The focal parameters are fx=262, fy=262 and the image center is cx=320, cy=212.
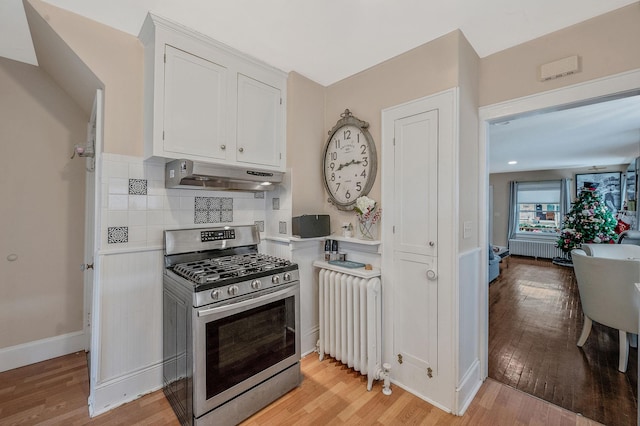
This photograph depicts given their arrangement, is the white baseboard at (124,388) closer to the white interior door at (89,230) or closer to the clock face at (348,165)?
the white interior door at (89,230)

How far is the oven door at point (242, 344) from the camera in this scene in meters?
1.50

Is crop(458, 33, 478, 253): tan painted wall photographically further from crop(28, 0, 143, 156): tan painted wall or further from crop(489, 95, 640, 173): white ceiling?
crop(28, 0, 143, 156): tan painted wall

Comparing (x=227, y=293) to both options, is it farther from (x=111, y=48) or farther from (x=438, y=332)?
(x=111, y=48)

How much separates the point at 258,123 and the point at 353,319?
178 centimetres

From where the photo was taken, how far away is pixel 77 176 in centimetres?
240

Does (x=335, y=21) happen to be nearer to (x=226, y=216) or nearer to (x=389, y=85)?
(x=389, y=85)

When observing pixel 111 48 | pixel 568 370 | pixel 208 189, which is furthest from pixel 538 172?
pixel 111 48

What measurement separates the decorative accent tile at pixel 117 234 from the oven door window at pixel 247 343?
0.89m

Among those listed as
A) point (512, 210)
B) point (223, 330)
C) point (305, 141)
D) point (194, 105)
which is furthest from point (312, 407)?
point (512, 210)

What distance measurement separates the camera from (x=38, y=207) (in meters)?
2.22

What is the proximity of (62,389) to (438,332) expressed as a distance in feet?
9.00

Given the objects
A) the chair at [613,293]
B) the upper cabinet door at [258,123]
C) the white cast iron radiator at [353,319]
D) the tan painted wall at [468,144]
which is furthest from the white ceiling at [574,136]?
the upper cabinet door at [258,123]

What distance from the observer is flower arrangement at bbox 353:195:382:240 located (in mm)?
2154

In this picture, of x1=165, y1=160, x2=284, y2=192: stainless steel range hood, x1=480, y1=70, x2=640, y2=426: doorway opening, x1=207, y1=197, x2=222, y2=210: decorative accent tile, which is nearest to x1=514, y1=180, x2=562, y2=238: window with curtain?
x1=480, y1=70, x2=640, y2=426: doorway opening
